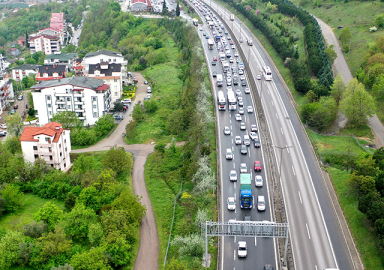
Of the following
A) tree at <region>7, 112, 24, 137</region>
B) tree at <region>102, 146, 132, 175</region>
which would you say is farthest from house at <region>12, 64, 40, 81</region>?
tree at <region>102, 146, 132, 175</region>

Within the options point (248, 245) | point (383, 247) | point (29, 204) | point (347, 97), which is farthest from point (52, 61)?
point (383, 247)

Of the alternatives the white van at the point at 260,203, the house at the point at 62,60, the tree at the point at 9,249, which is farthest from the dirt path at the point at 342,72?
the house at the point at 62,60

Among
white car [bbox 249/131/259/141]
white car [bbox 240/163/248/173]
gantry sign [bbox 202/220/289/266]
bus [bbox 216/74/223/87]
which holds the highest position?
gantry sign [bbox 202/220/289/266]

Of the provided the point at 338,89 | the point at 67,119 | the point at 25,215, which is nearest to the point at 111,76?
the point at 67,119

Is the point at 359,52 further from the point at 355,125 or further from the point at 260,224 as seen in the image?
the point at 260,224

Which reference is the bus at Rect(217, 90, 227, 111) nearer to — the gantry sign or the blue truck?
the blue truck

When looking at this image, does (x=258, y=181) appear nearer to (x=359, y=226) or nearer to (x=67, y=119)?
(x=359, y=226)
